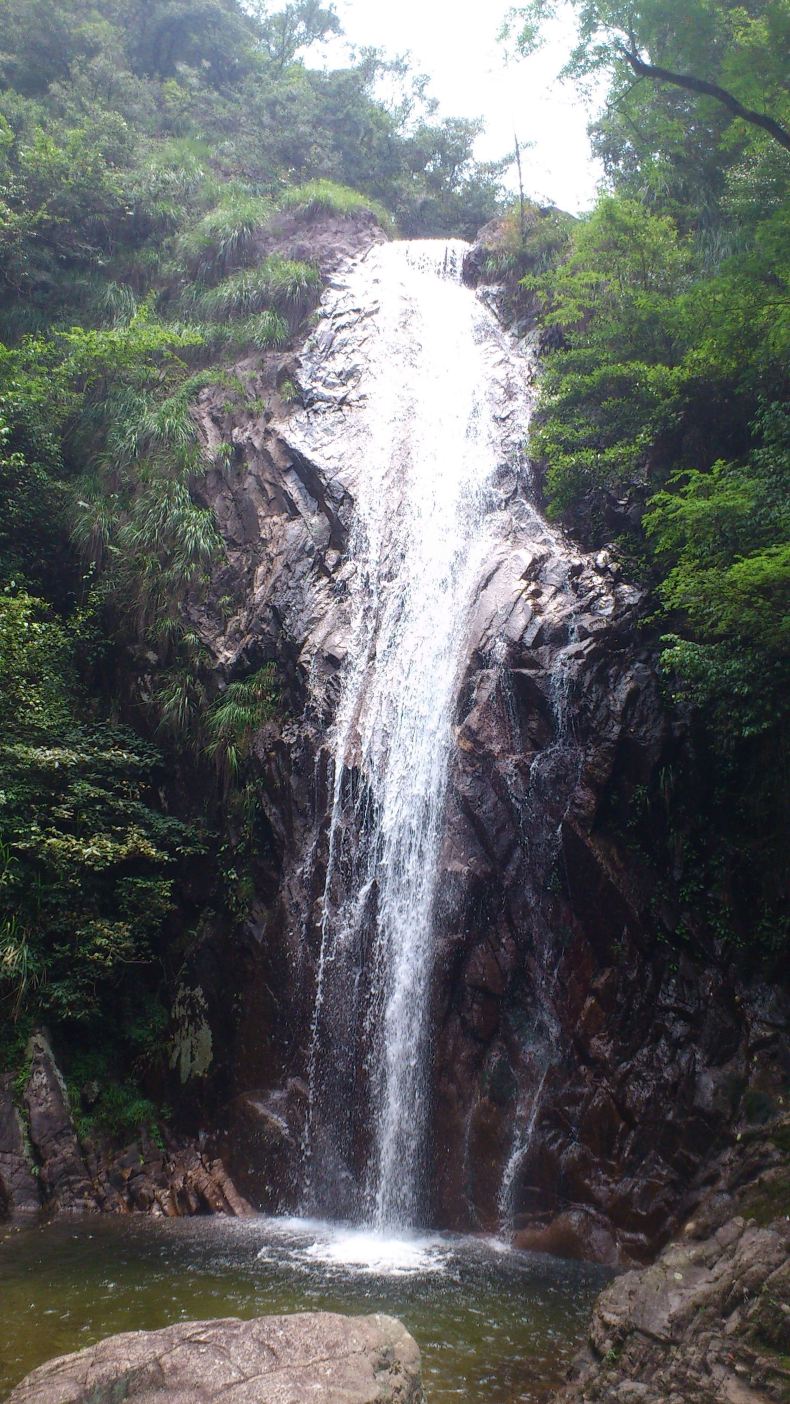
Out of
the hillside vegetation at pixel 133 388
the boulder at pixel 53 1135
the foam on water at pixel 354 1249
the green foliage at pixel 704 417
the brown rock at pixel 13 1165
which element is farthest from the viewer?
the hillside vegetation at pixel 133 388

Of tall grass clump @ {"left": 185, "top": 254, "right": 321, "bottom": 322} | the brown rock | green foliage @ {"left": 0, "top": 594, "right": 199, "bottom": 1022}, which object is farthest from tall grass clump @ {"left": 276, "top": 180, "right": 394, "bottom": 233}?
the brown rock

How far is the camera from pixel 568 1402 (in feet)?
16.1

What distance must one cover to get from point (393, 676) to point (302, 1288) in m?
6.92

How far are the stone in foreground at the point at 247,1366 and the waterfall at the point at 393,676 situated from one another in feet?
15.8

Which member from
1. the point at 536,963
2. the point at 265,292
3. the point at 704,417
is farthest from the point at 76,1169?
the point at 265,292

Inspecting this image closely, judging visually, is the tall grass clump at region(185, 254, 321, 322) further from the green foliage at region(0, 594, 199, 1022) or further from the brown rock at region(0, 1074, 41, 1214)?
the brown rock at region(0, 1074, 41, 1214)

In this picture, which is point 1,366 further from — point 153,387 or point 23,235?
point 23,235

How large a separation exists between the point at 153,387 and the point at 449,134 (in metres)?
15.5

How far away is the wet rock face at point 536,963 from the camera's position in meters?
8.20

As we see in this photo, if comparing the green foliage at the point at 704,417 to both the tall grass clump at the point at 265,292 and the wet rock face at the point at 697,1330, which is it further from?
the tall grass clump at the point at 265,292

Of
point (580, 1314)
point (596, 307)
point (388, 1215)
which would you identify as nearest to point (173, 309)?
point (596, 307)

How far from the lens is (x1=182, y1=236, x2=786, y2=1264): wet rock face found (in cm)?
820

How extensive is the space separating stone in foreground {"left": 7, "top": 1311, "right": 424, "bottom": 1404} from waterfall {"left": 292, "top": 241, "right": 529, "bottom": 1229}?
481 cm

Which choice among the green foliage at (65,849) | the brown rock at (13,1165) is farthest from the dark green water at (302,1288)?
the green foliage at (65,849)
